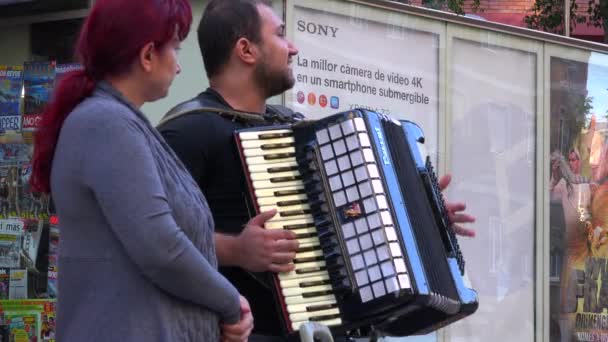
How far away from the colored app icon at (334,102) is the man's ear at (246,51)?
2807 mm

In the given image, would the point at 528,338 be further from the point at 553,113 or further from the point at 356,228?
the point at 356,228

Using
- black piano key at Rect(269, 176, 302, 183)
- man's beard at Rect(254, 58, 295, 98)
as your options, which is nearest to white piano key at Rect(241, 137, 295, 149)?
black piano key at Rect(269, 176, 302, 183)

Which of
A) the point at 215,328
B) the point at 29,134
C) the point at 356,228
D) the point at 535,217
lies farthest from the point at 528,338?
the point at 215,328

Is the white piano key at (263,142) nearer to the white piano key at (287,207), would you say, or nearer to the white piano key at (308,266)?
the white piano key at (287,207)

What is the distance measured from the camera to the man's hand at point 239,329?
2.79 meters

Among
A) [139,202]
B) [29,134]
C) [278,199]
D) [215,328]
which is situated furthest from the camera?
[29,134]

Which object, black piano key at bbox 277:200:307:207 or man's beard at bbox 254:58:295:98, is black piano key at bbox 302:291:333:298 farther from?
man's beard at bbox 254:58:295:98

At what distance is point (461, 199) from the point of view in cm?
739

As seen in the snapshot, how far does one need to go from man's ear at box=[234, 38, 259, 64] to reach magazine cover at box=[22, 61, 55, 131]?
9.73 ft

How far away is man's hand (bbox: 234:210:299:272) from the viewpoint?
3.46 metres

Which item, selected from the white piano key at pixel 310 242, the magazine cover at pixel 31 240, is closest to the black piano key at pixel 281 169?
the white piano key at pixel 310 242

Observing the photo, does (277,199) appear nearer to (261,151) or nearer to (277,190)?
(277,190)

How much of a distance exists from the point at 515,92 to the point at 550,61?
0.40 meters

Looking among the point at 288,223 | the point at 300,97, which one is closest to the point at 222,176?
the point at 288,223
